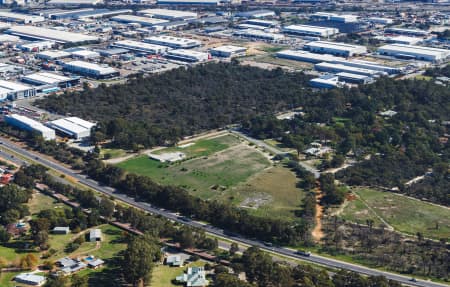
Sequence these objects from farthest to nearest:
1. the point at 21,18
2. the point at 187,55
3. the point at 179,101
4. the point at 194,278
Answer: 1. the point at 21,18
2. the point at 187,55
3. the point at 179,101
4. the point at 194,278

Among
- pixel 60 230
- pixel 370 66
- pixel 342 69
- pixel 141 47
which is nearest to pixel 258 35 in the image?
pixel 141 47

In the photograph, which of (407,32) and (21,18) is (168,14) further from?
(407,32)

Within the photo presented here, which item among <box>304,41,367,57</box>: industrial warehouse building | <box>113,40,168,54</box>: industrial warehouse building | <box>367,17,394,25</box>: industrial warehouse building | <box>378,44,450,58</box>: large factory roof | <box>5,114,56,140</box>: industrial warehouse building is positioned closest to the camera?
<box>5,114,56,140</box>: industrial warehouse building

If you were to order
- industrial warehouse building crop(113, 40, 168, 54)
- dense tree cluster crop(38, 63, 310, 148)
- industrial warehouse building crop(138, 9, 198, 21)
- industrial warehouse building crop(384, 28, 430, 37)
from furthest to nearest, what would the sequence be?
industrial warehouse building crop(138, 9, 198, 21), industrial warehouse building crop(384, 28, 430, 37), industrial warehouse building crop(113, 40, 168, 54), dense tree cluster crop(38, 63, 310, 148)

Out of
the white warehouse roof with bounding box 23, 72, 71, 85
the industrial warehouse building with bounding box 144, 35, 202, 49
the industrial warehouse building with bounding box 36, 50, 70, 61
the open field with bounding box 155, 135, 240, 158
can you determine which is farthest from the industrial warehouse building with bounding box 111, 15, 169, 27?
the open field with bounding box 155, 135, 240, 158

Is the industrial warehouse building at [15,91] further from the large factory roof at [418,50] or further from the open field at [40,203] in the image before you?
the large factory roof at [418,50]

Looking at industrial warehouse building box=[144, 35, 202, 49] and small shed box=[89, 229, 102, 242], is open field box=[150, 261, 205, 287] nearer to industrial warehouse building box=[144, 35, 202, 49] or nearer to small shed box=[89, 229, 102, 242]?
small shed box=[89, 229, 102, 242]

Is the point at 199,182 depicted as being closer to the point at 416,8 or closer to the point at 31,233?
the point at 31,233
